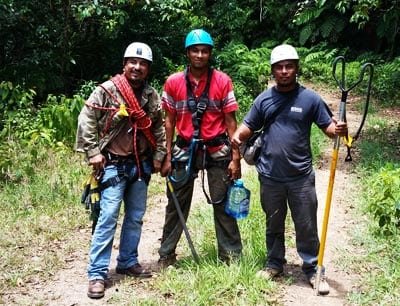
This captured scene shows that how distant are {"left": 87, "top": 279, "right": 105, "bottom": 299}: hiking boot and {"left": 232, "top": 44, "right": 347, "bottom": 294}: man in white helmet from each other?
125 centimetres

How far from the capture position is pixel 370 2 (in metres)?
8.02

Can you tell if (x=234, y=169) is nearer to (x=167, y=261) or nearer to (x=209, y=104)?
(x=209, y=104)

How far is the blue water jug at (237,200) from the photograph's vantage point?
444 centimetres

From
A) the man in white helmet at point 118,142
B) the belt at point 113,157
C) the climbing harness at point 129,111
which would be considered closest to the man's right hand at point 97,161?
the man in white helmet at point 118,142

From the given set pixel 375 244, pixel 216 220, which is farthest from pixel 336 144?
pixel 375 244

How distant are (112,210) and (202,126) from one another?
0.98 metres

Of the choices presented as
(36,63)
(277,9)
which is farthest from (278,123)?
(277,9)

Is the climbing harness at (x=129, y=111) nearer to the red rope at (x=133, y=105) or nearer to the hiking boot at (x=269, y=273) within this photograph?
the red rope at (x=133, y=105)

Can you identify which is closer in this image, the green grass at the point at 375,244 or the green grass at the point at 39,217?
the green grass at the point at 375,244

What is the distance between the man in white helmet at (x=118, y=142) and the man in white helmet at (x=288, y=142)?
0.77 m

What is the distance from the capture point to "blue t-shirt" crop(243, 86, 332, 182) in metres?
4.09

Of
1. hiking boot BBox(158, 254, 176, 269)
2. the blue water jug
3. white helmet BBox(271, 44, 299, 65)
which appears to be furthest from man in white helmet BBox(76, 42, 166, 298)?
white helmet BBox(271, 44, 299, 65)

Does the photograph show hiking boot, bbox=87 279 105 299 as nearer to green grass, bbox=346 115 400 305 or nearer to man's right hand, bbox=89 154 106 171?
man's right hand, bbox=89 154 106 171

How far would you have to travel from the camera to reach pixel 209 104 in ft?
14.4
